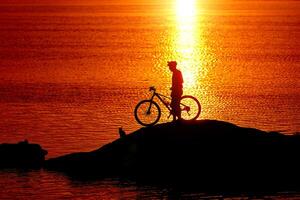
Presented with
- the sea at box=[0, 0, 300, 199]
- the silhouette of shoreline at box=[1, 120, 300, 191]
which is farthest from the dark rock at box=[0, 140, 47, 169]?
the silhouette of shoreline at box=[1, 120, 300, 191]

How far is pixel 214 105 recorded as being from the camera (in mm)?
60281

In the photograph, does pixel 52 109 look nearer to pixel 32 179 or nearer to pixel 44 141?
pixel 44 141

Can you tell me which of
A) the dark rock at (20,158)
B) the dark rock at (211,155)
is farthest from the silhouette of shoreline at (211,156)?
the dark rock at (20,158)

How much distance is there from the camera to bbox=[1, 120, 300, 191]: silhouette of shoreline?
3219 centimetres

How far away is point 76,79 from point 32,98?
14.1 metres

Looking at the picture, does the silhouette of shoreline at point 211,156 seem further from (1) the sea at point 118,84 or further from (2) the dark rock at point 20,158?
(2) the dark rock at point 20,158

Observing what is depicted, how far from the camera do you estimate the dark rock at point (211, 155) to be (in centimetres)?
3219

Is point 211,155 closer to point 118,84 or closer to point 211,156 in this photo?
point 211,156

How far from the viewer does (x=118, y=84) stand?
2891 inches

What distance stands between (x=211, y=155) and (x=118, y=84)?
41577mm

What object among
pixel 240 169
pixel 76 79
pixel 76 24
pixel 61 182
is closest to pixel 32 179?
pixel 61 182

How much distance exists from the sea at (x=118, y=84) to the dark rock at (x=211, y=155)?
91cm

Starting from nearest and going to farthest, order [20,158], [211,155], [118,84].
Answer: [211,155] → [20,158] → [118,84]

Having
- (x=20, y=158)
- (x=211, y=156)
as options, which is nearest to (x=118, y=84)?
(x=20, y=158)
